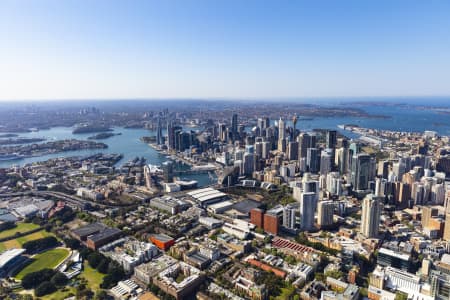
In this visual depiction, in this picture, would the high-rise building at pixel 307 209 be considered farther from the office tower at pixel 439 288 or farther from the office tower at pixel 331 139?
the office tower at pixel 331 139

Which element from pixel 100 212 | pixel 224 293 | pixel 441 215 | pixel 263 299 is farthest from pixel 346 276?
pixel 100 212

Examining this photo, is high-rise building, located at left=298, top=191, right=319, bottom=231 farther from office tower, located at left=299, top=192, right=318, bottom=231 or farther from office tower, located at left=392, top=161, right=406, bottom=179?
office tower, located at left=392, top=161, right=406, bottom=179

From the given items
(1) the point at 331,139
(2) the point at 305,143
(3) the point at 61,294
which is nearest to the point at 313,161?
(2) the point at 305,143


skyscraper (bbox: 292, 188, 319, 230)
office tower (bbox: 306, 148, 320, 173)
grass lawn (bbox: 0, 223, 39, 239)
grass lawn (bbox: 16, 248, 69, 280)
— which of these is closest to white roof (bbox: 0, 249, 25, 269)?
grass lawn (bbox: 16, 248, 69, 280)

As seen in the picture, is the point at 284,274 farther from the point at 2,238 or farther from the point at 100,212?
the point at 2,238

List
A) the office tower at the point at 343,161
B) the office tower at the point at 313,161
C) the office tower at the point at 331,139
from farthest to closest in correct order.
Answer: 1. the office tower at the point at 331,139
2. the office tower at the point at 313,161
3. the office tower at the point at 343,161

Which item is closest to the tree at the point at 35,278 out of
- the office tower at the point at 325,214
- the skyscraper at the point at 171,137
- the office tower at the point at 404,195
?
the office tower at the point at 325,214
